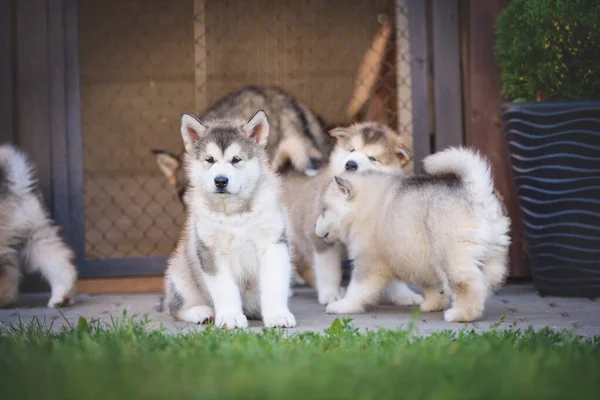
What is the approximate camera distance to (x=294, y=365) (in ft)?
8.86

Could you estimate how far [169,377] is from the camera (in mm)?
2500

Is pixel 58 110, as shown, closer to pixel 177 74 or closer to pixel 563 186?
pixel 177 74

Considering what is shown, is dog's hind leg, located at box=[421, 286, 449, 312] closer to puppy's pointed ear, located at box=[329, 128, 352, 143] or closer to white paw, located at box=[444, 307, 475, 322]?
white paw, located at box=[444, 307, 475, 322]

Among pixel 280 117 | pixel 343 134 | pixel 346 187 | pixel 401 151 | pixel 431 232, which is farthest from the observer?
pixel 280 117

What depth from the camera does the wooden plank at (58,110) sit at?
6039 millimetres

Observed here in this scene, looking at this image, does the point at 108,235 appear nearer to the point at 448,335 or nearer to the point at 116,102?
the point at 116,102

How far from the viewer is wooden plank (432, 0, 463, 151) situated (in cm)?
606

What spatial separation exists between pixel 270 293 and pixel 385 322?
1.89ft

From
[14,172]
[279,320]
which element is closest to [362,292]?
[279,320]

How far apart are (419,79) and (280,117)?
1.00 meters

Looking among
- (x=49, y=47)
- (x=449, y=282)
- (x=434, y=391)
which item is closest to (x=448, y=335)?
(x=449, y=282)

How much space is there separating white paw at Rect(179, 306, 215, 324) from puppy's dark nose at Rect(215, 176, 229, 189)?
669 mm

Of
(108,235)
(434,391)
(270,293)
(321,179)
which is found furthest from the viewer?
(108,235)

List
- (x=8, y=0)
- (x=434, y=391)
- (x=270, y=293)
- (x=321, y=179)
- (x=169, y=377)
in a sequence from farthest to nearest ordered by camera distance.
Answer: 1. (x=8, y=0)
2. (x=321, y=179)
3. (x=270, y=293)
4. (x=169, y=377)
5. (x=434, y=391)
